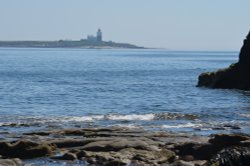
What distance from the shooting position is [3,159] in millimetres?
28125

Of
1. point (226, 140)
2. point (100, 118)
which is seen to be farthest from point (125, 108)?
point (226, 140)

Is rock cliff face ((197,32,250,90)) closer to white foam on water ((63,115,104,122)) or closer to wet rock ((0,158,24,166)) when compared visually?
white foam on water ((63,115,104,122))

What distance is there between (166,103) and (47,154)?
3500 cm

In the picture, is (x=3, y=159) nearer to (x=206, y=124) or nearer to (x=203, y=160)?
(x=203, y=160)

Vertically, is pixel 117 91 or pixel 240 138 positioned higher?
pixel 240 138

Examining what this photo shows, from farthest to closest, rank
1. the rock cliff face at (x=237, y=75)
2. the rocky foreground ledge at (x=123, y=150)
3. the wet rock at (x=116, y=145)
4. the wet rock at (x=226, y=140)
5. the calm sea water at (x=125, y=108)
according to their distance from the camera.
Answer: the rock cliff face at (x=237, y=75) → the calm sea water at (x=125, y=108) → the wet rock at (x=116, y=145) → the wet rock at (x=226, y=140) → the rocky foreground ledge at (x=123, y=150)

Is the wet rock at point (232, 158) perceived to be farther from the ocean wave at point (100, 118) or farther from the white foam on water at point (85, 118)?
the white foam on water at point (85, 118)

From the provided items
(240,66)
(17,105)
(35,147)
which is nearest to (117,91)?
(240,66)

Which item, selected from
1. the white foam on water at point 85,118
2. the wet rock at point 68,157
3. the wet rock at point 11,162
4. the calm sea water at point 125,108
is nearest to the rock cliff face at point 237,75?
the calm sea water at point 125,108

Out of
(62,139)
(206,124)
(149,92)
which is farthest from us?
(149,92)

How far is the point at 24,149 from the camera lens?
29734 millimetres

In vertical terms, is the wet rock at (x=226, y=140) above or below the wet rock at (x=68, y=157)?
above

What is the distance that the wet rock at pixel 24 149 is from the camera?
29.5 meters

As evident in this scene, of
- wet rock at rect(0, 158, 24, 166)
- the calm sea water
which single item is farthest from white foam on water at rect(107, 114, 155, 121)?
wet rock at rect(0, 158, 24, 166)
